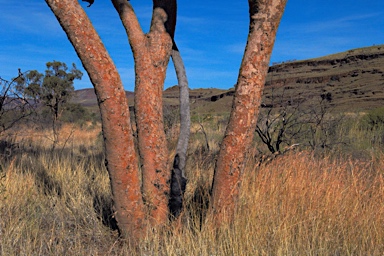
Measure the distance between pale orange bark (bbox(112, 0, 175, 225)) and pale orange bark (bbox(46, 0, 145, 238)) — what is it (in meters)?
0.22

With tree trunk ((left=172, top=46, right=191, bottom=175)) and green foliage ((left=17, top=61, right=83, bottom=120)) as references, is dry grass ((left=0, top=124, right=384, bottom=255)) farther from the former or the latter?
green foliage ((left=17, top=61, right=83, bottom=120))

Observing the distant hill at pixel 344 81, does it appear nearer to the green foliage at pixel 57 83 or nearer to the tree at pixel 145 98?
the green foliage at pixel 57 83

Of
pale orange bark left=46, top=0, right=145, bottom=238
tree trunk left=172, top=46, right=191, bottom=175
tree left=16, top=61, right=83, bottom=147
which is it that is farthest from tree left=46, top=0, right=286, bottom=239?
tree left=16, top=61, right=83, bottom=147

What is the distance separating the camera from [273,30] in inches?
150

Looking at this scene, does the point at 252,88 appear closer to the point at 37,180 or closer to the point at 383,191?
the point at 383,191

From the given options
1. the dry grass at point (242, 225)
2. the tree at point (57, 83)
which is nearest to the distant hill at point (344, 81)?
the tree at point (57, 83)

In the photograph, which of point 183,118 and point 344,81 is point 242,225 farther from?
point 344,81

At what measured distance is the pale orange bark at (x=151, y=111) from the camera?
410 centimetres

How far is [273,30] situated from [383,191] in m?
2.31

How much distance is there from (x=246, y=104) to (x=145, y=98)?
1.02 meters

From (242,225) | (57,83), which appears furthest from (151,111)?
(57,83)

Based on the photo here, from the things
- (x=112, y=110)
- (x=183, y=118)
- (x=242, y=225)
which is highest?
(x=112, y=110)

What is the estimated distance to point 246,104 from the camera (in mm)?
3748

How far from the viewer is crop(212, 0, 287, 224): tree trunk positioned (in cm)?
375
